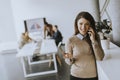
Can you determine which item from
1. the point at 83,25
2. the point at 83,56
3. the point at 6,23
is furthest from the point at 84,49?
the point at 6,23

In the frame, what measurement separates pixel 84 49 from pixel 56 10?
5.60 m

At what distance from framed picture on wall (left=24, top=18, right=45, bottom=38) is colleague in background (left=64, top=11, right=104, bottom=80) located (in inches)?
214

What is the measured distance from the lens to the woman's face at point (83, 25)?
6.45 ft

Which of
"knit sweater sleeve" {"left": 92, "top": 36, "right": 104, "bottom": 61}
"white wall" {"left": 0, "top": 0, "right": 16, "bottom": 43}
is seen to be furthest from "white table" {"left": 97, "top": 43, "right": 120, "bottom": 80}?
"white wall" {"left": 0, "top": 0, "right": 16, "bottom": 43}

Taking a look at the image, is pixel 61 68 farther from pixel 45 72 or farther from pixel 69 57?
pixel 69 57

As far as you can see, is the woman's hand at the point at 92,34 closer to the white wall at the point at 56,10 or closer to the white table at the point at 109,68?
the white table at the point at 109,68

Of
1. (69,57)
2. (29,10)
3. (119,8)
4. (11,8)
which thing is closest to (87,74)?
(69,57)

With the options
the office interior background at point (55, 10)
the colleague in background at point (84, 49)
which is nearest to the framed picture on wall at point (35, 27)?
the office interior background at point (55, 10)

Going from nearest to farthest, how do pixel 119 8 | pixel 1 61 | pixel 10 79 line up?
pixel 119 8 < pixel 10 79 < pixel 1 61

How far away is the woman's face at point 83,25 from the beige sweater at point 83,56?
87mm

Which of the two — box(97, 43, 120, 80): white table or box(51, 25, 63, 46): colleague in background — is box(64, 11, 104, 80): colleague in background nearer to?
box(97, 43, 120, 80): white table

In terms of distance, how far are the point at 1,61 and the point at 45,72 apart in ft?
7.58

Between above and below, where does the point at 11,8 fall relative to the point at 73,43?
above

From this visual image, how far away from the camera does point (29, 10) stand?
7547 millimetres
